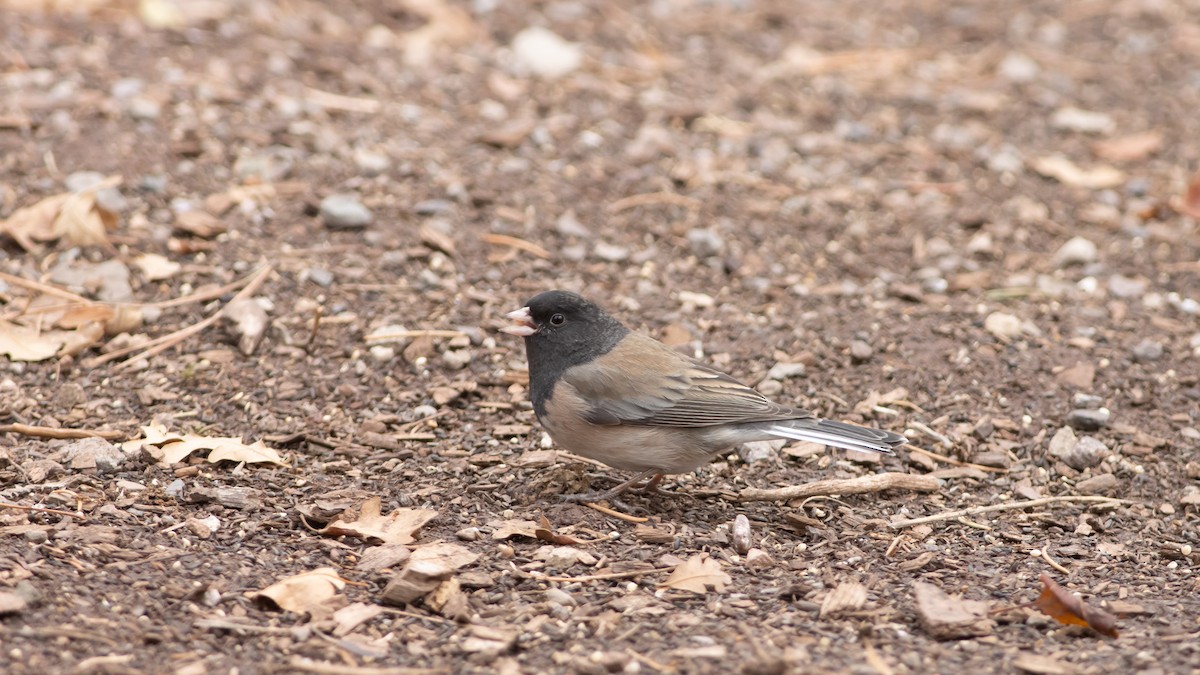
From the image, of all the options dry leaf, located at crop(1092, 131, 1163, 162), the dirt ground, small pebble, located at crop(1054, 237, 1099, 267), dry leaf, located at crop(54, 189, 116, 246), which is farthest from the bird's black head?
dry leaf, located at crop(1092, 131, 1163, 162)

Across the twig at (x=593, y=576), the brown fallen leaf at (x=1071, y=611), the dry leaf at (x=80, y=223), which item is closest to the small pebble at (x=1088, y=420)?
the brown fallen leaf at (x=1071, y=611)

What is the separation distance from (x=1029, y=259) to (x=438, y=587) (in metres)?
3.38

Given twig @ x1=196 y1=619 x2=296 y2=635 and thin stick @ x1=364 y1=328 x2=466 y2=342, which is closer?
twig @ x1=196 y1=619 x2=296 y2=635

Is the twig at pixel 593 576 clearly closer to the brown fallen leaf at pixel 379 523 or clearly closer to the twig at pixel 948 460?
the brown fallen leaf at pixel 379 523

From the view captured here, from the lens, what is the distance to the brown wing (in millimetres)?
3744

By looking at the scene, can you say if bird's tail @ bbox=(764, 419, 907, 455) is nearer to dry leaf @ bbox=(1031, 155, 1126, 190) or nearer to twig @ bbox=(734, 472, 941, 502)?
twig @ bbox=(734, 472, 941, 502)

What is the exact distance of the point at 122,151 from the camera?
517cm

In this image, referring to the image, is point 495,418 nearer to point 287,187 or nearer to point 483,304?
point 483,304

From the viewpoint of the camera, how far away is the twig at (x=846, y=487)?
3811 mm

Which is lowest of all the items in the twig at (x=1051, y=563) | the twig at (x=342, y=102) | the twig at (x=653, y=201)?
the twig at (x=1051, y=563)

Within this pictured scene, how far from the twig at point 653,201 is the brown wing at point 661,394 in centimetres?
156

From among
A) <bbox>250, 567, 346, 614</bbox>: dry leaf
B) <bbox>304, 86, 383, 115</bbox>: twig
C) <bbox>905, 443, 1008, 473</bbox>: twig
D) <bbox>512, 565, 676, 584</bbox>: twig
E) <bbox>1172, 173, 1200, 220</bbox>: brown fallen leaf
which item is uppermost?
<bbox>304, 86, 383, 115</bbox>: twig

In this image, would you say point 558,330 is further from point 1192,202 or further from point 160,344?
point 1192,202

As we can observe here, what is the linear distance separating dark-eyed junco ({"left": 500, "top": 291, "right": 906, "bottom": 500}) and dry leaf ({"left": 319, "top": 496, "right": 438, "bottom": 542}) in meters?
0.54
